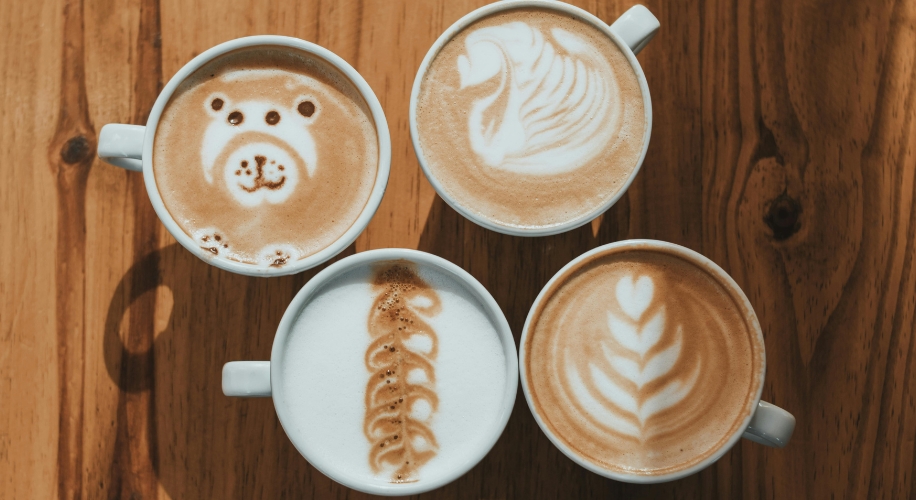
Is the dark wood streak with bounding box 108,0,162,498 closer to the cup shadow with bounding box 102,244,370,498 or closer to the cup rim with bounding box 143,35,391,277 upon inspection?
the cup shadow with bounding box 102,244,370,498

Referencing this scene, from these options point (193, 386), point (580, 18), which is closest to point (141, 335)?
point (193, 386)

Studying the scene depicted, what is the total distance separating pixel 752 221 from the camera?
114cm

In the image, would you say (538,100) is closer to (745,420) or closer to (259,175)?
(259,175)

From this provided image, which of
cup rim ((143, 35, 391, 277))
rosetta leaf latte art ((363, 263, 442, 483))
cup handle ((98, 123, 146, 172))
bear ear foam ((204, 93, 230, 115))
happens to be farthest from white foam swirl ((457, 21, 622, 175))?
cup handle ((98, 123, 146, 172))

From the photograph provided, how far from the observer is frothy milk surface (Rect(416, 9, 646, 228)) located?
101 centimetres

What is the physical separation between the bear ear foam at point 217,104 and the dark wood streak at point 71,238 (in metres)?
0.29

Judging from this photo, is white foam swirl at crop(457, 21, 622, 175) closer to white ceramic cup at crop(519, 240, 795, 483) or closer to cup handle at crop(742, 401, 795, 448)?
white ceramic cup at crop(519, 240, 795, 483)

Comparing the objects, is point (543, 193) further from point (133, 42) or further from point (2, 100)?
point (2, 100)

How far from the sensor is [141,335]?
3.70 feet

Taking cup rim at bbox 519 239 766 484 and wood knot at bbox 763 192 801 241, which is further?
wood knot at bbox 763 192 801 241

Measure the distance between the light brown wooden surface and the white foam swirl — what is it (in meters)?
0.16

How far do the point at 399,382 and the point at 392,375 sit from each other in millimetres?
15

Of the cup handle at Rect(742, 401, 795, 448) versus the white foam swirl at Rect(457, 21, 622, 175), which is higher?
the white foam swirl at Rect(457, 21, 622, 175)

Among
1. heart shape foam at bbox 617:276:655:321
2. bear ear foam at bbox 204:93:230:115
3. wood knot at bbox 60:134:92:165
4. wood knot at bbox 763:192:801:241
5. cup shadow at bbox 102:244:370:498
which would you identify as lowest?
cup shadow at bbox 102:244:370:498
